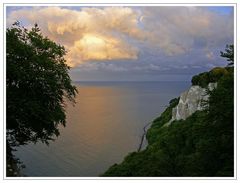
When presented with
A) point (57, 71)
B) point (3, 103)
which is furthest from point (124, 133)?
point (3, 103)

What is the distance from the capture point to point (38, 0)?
241 inches

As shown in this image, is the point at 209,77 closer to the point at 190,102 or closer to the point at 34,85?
the point at 190,102

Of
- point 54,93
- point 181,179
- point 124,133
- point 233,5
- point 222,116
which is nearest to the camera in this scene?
point 181,179

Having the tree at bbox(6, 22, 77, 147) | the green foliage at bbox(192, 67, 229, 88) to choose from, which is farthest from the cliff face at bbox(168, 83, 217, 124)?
the tree at bbox(6, 22, 77, 147)

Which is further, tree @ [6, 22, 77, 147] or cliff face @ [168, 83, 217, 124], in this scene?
cliff face @ [168, 83, 217, 124]

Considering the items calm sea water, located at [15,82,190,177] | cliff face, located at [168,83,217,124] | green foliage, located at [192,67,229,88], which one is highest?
green foliage, located at [192,67,229,88]

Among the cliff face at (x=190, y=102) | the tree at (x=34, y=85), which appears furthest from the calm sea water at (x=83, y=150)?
the tree at (x=34, y=85)

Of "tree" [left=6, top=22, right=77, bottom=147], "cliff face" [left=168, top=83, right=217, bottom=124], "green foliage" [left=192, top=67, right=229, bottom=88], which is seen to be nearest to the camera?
"tree" [left=6, top=22, right=77, bottom=147]

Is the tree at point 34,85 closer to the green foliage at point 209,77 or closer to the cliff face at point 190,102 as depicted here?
the green foliage at point 209,77

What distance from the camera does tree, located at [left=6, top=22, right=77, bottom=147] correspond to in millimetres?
10657

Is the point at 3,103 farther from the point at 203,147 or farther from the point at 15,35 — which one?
the point at 203,147

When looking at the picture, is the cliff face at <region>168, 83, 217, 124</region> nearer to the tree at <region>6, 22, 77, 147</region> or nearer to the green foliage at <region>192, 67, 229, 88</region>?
the green foliage at <region>192, 67, 229, 88</region>

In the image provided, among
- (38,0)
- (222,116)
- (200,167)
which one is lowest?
(200,167)

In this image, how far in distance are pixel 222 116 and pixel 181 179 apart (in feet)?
17.4
